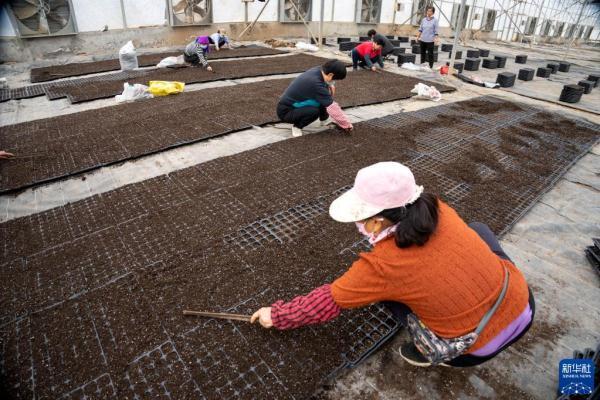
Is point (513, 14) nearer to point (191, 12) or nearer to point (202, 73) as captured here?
point (191, 12)

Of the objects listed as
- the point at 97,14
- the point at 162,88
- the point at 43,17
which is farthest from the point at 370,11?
the point at 162,88

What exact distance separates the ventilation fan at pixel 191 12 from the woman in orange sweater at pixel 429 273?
11.3 meters

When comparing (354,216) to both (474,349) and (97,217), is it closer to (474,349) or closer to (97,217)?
(474,349)

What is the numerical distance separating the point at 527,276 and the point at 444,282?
1521 millimetres

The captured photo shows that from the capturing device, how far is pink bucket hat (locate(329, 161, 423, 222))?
1232 mm

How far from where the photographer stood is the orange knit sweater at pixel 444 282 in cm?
124

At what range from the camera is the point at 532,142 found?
4379 mm

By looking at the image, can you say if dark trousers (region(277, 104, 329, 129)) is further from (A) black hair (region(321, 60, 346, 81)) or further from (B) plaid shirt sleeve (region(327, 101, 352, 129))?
(A) black hair (region(321, 60, 346, 81))

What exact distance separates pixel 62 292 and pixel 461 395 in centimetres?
224

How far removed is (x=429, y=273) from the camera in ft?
4.05

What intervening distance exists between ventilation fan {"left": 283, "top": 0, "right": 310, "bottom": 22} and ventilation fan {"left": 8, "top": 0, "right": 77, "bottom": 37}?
23.1 ft

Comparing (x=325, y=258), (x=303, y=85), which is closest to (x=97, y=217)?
(x=325, y=258)

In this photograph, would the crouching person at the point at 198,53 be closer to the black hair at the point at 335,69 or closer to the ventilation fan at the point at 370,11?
the black hair at the point at 335,69

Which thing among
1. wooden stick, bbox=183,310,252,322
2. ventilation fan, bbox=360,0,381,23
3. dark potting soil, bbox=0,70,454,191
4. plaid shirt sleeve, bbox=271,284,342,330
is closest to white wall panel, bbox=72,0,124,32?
dark potting soil, bbox=0,70,454,191
